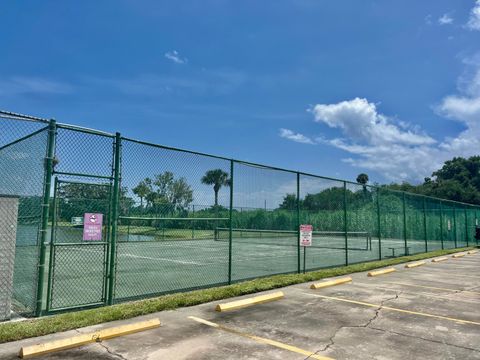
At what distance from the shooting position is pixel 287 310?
7457mm

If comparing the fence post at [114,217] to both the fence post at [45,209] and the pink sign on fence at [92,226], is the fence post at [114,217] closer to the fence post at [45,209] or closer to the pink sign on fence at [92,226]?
the pink sign on fence at [92,226]

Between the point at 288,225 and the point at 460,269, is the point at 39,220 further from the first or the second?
the point at 460,269

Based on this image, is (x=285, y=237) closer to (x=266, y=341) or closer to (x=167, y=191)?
(x=167, y=191)

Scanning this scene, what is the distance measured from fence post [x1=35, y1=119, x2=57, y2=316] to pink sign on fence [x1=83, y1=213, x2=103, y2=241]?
0.67 meters

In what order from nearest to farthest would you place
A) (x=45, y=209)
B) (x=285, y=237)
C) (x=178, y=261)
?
(x=45, y=209), (x=285, y=237), (x=178, y=261)

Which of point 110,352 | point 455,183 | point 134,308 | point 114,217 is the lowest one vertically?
point 110,352

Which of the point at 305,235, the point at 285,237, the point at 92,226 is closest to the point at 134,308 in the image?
the point at 92,226

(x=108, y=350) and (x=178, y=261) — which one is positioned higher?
(x=178, y=261)

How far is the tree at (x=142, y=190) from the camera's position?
795 cm

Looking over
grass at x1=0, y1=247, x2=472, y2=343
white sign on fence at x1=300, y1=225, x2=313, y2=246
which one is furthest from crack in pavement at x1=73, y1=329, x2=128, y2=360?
white sign on fence at x1=300, y1=225, x2=313, y2=246

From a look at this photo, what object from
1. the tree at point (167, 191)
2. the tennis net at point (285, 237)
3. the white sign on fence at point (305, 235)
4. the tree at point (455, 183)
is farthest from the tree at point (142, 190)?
the tree at point (455, 183)

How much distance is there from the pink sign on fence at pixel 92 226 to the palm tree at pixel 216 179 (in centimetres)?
283

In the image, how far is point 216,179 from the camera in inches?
384

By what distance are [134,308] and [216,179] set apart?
3746mm
